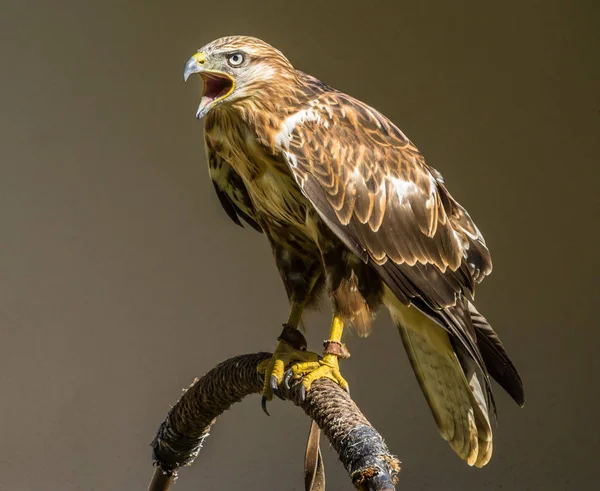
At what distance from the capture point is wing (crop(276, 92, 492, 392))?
1790 mm

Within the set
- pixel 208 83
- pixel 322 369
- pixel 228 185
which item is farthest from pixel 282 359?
pixel 208 83

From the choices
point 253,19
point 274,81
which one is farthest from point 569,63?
point 274,81

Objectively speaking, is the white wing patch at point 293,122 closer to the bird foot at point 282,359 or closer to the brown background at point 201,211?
the bird foot at point 282,359

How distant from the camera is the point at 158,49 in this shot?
3.57 meters

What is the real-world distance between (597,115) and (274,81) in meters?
2.25

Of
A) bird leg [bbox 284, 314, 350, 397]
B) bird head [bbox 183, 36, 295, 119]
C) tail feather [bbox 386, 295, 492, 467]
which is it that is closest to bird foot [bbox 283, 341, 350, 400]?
bird leg [bbox 284, 314, 350, 397]

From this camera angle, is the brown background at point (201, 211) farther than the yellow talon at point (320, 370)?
Yes

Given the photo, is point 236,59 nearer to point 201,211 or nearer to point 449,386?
point 449,386

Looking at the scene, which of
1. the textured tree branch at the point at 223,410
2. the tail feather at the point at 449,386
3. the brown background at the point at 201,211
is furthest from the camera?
the brown background at the point at 201,211

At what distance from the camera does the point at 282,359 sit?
1.91 meters

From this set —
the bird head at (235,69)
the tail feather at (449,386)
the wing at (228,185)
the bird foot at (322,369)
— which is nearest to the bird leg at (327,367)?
the bird foot at (322,369)

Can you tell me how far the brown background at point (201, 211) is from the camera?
3570mm

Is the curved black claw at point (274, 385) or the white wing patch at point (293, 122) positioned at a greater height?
the white wing patch at point (293, 122)

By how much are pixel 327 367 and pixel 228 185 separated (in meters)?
0.53
